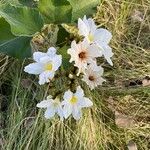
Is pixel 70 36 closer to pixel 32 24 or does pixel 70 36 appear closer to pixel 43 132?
pixel 32 24

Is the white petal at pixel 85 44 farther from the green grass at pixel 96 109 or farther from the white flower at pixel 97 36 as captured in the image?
the green grass at pixel 96 109

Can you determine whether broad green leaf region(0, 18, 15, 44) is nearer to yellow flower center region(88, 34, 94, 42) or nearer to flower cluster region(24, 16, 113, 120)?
flower cluster region(24, 16, 113, 120)

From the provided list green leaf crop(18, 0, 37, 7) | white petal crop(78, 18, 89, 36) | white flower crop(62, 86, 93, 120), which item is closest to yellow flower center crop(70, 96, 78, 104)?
white flower crop(62, 86, 93, 120)

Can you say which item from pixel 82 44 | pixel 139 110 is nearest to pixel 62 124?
pixel 139 110

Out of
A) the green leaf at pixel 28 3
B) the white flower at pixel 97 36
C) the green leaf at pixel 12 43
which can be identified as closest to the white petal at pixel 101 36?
the white flower at pixel 97 36

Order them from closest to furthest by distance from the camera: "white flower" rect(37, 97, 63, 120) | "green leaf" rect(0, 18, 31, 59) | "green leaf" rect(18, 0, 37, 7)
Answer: "white flower" rect(37, 97, 63, 120) → "green leaf" rect(0, 18, 31, 59) → "green leaf" rect(18, 0, 37, 7)

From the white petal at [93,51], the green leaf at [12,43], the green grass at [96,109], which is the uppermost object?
the white petal at [93,51]

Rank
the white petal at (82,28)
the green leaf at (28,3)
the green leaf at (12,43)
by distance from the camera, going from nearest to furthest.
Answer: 1. the white petal at (82,28)
2. the green leaf at (12,43)
3. the green leaf at (28,3)

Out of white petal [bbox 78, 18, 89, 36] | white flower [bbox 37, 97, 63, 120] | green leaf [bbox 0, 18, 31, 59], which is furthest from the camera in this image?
green leaf [bbox 0, 18, 31, 59]
